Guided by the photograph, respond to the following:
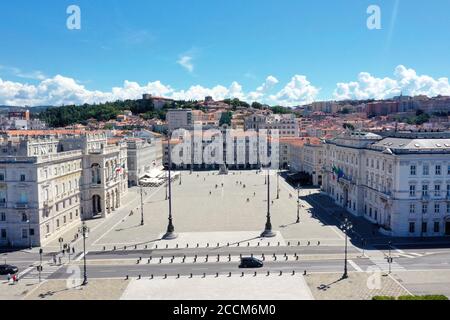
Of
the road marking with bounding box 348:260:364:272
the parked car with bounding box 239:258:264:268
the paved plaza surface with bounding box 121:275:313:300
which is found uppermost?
the parked car with bounding box 239:258:264:268

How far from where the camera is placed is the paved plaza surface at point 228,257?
36.9 m

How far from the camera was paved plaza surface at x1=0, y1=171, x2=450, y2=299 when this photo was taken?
1452 inches

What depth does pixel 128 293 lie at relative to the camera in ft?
118

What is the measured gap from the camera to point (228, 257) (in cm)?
4606

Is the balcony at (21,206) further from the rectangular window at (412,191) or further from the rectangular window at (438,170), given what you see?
the rectangular window at (438,170)

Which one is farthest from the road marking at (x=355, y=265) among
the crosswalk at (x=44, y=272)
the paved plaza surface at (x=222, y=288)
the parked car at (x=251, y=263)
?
the crosswalk at (x=44, y=272)

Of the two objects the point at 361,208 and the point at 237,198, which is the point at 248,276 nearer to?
the point at 361,208

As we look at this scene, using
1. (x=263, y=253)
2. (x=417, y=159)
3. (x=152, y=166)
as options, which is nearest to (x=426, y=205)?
(x=417, y=159)

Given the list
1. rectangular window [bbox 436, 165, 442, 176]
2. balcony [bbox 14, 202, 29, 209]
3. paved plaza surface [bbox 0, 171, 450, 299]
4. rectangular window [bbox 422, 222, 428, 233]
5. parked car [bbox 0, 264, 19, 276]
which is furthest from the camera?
rectangular window [bbox 436, 165, 442, 176]

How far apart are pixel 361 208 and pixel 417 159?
1520 cm

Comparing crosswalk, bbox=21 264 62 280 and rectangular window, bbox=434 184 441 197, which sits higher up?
rectangular window, bbox=434 184 441 197

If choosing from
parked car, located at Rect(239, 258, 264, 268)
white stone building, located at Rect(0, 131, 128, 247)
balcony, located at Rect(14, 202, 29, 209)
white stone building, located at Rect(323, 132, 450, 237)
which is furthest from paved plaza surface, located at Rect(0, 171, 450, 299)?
balcony, located at Rect(14, 202, 29, 209)

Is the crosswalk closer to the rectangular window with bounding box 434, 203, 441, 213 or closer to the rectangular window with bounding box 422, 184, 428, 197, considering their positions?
the rectangular window with bounding box 422, 184, 428, 197
